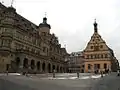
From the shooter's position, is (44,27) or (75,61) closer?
(44,27)

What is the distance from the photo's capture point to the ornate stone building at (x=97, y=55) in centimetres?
7641

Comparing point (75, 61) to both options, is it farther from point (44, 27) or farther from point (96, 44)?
point (96, 44)

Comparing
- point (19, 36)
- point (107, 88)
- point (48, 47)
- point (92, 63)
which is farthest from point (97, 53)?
point (107, 88)

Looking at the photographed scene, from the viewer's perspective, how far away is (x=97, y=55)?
258 feet

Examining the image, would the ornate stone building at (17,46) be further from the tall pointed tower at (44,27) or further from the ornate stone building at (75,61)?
the ornate stone building at (75,61)

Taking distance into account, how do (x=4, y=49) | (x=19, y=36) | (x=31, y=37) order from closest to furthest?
(x=4, y=49) → (x=19, y=36) → (x=31, y=37)

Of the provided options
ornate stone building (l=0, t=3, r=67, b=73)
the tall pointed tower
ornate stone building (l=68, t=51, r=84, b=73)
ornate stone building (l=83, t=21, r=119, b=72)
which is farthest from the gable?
ornate stone building (l=68, t=51, r=84, b=73)

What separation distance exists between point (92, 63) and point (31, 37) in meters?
26.2

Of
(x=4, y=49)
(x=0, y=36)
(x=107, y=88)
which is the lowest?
(x=107, y=88)

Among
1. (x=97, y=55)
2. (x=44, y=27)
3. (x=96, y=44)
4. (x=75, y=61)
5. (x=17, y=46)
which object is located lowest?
(x=75, y=61)

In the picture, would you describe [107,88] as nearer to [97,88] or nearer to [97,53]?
[97,88]

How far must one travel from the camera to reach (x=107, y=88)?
27.2 metres

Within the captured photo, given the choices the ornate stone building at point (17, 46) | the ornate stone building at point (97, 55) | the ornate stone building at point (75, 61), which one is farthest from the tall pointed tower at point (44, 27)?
the ornate stone building at point (75, 61)

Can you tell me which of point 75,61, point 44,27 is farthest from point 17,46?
point 75,61
